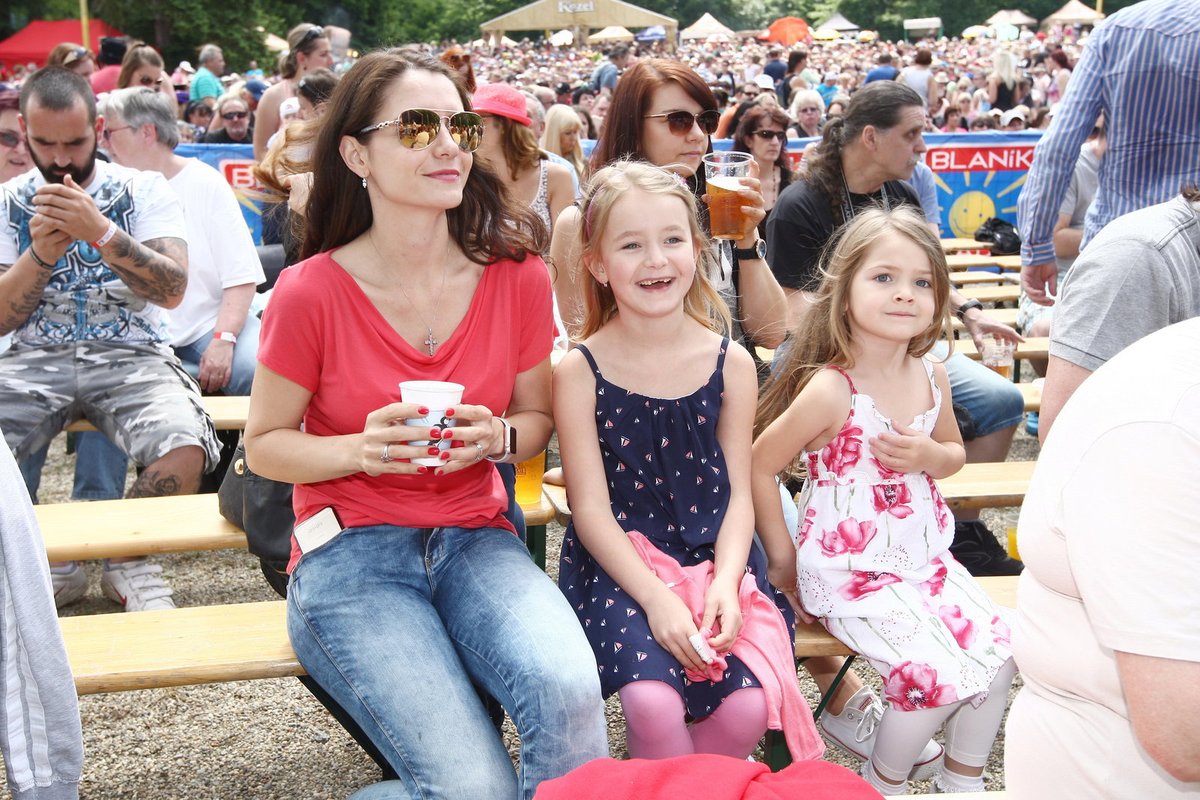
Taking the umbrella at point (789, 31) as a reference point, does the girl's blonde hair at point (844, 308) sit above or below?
below

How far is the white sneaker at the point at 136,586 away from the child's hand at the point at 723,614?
2.28 metres

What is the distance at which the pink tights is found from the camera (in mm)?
2326

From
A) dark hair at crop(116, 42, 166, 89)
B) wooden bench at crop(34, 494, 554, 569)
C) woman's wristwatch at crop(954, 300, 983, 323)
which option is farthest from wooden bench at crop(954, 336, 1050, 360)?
dark hair at crop(116, 42, 166, 89)

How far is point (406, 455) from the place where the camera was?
7.06 ft

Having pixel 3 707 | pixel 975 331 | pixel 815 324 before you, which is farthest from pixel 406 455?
pixel 975 331

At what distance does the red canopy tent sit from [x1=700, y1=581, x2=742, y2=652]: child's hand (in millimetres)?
34592

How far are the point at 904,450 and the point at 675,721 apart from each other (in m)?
0.89

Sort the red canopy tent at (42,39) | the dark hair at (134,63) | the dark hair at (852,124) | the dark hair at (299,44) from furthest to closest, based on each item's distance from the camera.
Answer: the red canopy tent at (42,39), the dark hair at (134,63), the dark hair at (299,44), the dark hair at (852,124)

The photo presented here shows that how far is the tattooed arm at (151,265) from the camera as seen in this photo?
3.73 m

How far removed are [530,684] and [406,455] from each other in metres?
0.50

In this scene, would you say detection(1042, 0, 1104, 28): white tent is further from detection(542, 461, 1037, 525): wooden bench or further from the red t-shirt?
the red t-shirt

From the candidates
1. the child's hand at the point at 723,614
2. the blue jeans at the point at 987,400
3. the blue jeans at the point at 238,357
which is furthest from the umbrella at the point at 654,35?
the child's hand at the point at 723,614

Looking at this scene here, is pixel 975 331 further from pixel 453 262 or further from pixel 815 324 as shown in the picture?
pixel 453 262

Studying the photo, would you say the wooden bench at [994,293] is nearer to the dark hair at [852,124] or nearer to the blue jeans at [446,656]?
→ the dark hair at [852,124]
